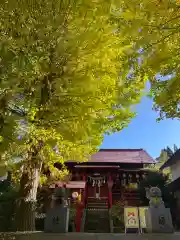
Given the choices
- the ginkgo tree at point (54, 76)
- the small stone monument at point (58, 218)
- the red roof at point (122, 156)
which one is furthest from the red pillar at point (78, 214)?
the small stone monument at point (58, 218)

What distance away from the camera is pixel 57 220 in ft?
17.3

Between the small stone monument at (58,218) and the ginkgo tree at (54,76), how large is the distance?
108 cm

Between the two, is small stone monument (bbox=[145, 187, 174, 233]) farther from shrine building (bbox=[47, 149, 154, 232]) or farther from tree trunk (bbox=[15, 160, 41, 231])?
shrine building (bbox=[47, 149, 154, 232])

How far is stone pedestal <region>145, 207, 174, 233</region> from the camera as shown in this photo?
199 inches

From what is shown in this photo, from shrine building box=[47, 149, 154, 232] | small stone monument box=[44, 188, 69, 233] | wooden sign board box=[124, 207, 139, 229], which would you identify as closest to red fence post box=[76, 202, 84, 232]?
shrine building box=[47, 149, 154, 232]

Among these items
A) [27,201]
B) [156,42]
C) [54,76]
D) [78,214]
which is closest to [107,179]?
[78,214]

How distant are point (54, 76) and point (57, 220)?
3.31m

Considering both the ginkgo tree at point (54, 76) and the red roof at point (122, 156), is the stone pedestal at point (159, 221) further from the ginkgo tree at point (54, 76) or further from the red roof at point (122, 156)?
the red roof at point (122, 156)

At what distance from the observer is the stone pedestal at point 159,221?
5062 millimetres

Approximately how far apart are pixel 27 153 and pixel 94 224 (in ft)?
27.7

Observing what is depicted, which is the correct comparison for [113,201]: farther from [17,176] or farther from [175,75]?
[175,75]

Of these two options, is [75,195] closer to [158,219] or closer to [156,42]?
[158,219]

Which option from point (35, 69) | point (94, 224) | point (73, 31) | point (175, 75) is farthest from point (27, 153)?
point (94, 224)

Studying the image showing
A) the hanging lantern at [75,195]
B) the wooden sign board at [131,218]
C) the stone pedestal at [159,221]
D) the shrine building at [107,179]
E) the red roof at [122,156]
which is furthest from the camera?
the red roof at [122,156]
